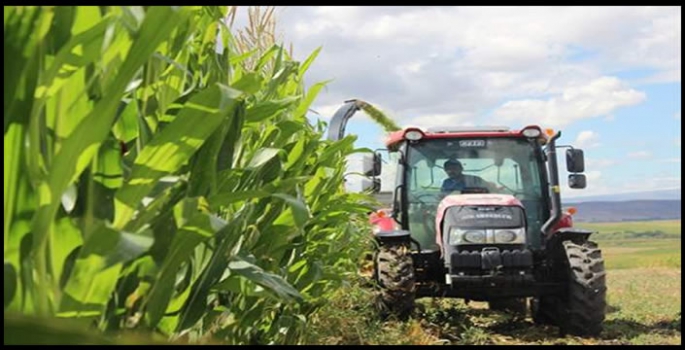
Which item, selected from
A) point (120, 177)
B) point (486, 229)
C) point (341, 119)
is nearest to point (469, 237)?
point (486, 229)

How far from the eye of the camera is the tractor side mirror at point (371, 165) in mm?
5484

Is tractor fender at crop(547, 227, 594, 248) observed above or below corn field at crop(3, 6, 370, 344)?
below

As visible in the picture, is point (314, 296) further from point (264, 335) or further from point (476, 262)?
point (476, 262)

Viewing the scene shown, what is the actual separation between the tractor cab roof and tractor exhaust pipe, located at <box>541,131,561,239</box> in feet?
0.33

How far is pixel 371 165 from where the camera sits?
18.0 ft

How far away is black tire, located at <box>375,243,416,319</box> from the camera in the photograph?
188 inches

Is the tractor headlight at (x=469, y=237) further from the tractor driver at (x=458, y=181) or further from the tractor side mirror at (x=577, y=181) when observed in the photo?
the tractor side mirror at (x=577, y=181)

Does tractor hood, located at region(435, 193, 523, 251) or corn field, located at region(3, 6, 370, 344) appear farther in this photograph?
tractor hood, located at region(435, 193, 523, 251)

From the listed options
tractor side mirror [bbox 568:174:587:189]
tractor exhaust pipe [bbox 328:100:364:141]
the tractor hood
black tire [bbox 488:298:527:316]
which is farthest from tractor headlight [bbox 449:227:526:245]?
black tire [bbox 488:298:527:316]

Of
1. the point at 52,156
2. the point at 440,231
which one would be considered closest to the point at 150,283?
the point at 52,156

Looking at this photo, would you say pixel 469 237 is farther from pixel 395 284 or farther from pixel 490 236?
pixel 395 284

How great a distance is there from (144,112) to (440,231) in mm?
4006

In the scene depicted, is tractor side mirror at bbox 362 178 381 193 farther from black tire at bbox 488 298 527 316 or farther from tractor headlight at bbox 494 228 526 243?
black tire at bbox 488 298 527 316

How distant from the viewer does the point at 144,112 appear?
146 cm
